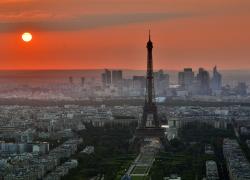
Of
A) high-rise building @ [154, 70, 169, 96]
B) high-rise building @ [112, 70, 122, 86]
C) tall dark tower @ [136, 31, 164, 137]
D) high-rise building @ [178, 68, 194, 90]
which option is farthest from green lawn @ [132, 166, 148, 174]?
high-rise building @ [112, 70, 122, 86]

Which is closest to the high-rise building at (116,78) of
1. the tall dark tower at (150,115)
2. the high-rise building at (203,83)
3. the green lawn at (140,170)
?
the high-rise building at (203,83)

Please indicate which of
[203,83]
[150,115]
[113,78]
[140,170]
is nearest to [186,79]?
[203,83]

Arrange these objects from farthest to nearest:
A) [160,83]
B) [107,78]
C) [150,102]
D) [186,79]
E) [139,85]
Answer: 1. [107,78]
2. [186,79]
3. [139,85]
4. [160,83]
5. [150,102]

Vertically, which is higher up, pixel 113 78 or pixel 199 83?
pixel 113 78

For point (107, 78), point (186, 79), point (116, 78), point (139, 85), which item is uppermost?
point (107, 78)

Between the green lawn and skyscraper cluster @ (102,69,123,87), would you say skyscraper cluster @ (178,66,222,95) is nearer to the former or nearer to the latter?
skyscraper cluster @ (102,69,123,87)

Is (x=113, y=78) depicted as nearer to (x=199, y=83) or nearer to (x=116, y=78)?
(x=116, y=78)

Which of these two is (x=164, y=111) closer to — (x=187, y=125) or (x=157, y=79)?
(x=187, y=125)

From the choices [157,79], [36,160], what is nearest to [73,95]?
[157,79]
